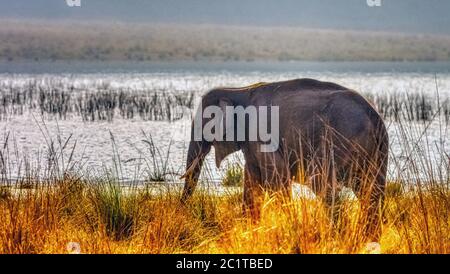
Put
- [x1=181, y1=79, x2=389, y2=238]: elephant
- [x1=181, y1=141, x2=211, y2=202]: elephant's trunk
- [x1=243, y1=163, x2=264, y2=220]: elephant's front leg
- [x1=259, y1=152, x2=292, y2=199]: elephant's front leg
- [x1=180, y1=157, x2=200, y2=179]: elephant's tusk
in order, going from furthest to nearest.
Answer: [x1=180, y1=157, x2=200, y2=179]: elephant's tusk, [x1=181, y1=141, x2=211, y2=202]: elephant's trunk, [x1=259, y1=152, x2=292, y2=199]: elephant's front leg, [x1=243, y1=163, x2=264, y2=220]: elephant's front leg, [x1=181, y1=79, x2=389, y2=238]: elephant

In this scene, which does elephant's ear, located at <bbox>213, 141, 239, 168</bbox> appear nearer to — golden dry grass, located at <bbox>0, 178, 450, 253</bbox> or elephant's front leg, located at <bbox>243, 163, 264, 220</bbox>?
elephant's front leg, located at <bbox>243, 163, 264, 220</bbox>

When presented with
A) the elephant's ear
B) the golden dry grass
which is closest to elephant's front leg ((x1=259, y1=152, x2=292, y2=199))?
the golden dry grass

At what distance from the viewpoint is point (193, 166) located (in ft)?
25.4

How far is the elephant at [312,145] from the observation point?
645cm

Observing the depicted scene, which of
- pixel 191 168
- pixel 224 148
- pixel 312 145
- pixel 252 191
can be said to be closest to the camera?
pixel 312 145

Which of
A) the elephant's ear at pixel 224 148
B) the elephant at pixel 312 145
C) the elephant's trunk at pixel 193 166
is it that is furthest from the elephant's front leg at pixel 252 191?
the elephant's trunk at pixel 193 166

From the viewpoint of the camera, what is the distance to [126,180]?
10227 millimetres

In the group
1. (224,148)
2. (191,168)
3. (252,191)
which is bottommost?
(252,191)

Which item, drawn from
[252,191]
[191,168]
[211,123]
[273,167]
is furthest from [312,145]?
[211,123]

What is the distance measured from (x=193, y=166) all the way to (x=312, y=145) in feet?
3.80

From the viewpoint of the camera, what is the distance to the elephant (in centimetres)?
645

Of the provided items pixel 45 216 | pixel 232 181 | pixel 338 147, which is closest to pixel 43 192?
pixel 45 216

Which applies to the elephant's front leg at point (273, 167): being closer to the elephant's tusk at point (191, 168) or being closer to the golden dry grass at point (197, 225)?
the golden dry grass at point (197, 225)

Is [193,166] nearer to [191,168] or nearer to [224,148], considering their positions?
[191,168]
